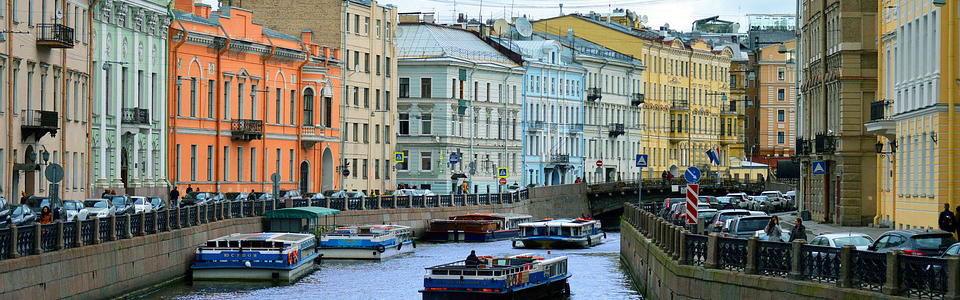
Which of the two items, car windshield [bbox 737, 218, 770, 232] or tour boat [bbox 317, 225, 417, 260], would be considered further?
tour boat [bbox 317, 225, 417, 260]

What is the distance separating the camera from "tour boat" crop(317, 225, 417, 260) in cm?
6175

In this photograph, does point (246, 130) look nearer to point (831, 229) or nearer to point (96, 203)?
point (96, 203)

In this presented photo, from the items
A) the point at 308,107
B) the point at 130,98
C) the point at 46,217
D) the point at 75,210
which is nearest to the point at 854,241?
the point at 46,217

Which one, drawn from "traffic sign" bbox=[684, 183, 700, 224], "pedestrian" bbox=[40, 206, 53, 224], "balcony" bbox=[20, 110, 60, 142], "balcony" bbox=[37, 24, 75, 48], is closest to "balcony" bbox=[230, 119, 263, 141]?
"balcony" bbox=[37, 24, 75, 48]

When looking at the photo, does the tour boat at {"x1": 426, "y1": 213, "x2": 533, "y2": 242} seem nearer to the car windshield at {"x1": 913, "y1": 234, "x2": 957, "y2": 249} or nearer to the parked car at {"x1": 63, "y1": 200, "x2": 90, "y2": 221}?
the parked car at {"x1": 63, "y1": 200, "x2": 90, "y2": 221}

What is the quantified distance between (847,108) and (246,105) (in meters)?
29.9

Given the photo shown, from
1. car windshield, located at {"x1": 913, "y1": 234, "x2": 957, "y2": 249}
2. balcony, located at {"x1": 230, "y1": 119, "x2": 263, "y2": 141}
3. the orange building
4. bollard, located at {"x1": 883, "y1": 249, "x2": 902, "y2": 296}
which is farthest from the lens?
balcony, located at {"x1": 230, "y1": 119, "x2": 263, "y2": 141}

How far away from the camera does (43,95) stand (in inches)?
2135

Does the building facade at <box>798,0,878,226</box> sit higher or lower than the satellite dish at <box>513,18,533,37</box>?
lower

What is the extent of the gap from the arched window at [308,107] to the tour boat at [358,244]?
77.1 ft

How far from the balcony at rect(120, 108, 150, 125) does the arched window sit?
19.3 m

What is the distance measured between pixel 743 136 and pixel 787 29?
17630 millimetres

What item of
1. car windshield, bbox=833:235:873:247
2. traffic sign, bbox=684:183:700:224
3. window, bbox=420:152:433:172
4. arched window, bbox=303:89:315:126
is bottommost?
car windshield, bbox=833:235:873:247

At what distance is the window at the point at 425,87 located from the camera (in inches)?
4178
